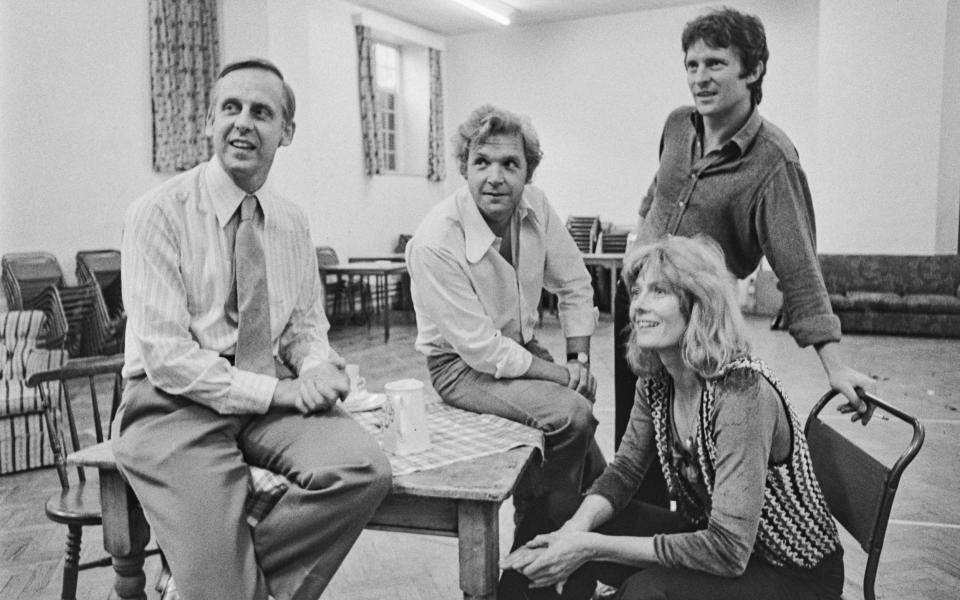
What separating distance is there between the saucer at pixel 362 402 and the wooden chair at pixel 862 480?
1.11m

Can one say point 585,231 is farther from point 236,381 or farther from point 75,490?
point 236,381

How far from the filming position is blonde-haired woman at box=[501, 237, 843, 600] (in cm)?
155

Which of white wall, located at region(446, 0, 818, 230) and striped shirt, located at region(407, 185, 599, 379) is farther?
white wall, located at region(446, 0, 818, 230)

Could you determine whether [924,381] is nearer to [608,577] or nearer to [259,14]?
[608,577]

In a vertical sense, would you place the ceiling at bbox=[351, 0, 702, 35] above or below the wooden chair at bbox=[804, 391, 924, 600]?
above

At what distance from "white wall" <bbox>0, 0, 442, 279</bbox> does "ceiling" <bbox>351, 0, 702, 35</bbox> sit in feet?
3.88

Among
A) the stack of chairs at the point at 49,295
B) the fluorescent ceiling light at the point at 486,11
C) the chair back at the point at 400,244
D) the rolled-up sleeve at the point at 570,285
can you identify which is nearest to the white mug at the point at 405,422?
the rolled-up sleeve at the point at 570,285

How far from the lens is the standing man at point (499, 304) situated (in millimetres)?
2162

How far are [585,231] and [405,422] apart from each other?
30.4 ft

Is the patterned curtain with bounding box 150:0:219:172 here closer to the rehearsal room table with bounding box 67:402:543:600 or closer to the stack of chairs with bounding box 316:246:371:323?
the stack of chairs with bounding box 316:246:371:323

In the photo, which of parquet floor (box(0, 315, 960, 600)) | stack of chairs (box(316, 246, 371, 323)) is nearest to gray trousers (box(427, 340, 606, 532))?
parquet floor (box(0, 315, 960, 600))

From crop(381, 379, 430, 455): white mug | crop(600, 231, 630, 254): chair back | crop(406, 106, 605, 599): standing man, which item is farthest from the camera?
crop(600, 231, 630, 254): chair back

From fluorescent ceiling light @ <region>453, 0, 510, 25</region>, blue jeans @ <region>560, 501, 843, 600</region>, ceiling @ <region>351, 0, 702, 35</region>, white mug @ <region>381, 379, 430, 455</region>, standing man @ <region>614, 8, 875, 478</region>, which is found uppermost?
ceiling @ <region>351, 0, 702, 35</region>

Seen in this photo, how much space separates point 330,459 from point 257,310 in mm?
446
